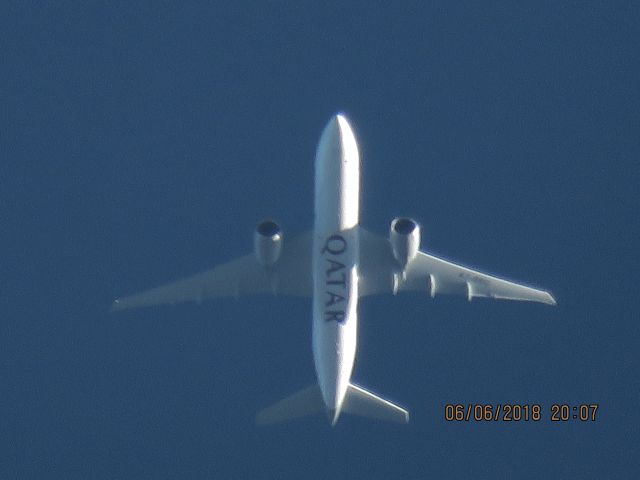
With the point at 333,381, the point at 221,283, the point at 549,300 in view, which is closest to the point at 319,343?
the point at 333,381

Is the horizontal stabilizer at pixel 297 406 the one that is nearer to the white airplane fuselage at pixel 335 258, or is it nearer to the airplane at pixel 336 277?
the airplane at pixel 336 277

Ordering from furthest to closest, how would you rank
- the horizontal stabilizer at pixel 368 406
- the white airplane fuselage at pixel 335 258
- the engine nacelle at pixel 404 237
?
the horizontal stabilizer at pixel 368 406 → the engine nacelle at pixel 404 237 → the white airplane fuselage at pixel 335 258

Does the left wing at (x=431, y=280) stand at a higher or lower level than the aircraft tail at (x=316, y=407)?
higher

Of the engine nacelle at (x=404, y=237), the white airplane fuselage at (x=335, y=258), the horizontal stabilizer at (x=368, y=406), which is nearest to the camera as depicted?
the white airplane fuselage at (x=335, y=258)

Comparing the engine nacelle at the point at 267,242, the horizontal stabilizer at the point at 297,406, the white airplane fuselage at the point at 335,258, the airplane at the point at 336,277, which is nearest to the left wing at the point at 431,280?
the airplane at the point at 336,277

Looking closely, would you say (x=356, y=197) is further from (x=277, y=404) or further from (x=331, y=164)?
(x=277, y=404)

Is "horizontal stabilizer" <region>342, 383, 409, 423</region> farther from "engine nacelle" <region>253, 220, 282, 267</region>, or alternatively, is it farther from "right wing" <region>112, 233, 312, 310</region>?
"engine nacelle" <region>253, 220, 282, 267</region>

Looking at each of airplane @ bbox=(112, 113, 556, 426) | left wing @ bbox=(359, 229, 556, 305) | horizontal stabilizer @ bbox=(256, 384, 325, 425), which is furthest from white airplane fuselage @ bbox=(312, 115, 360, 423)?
left wing @ bbox=(359, 229, 556, 305)
